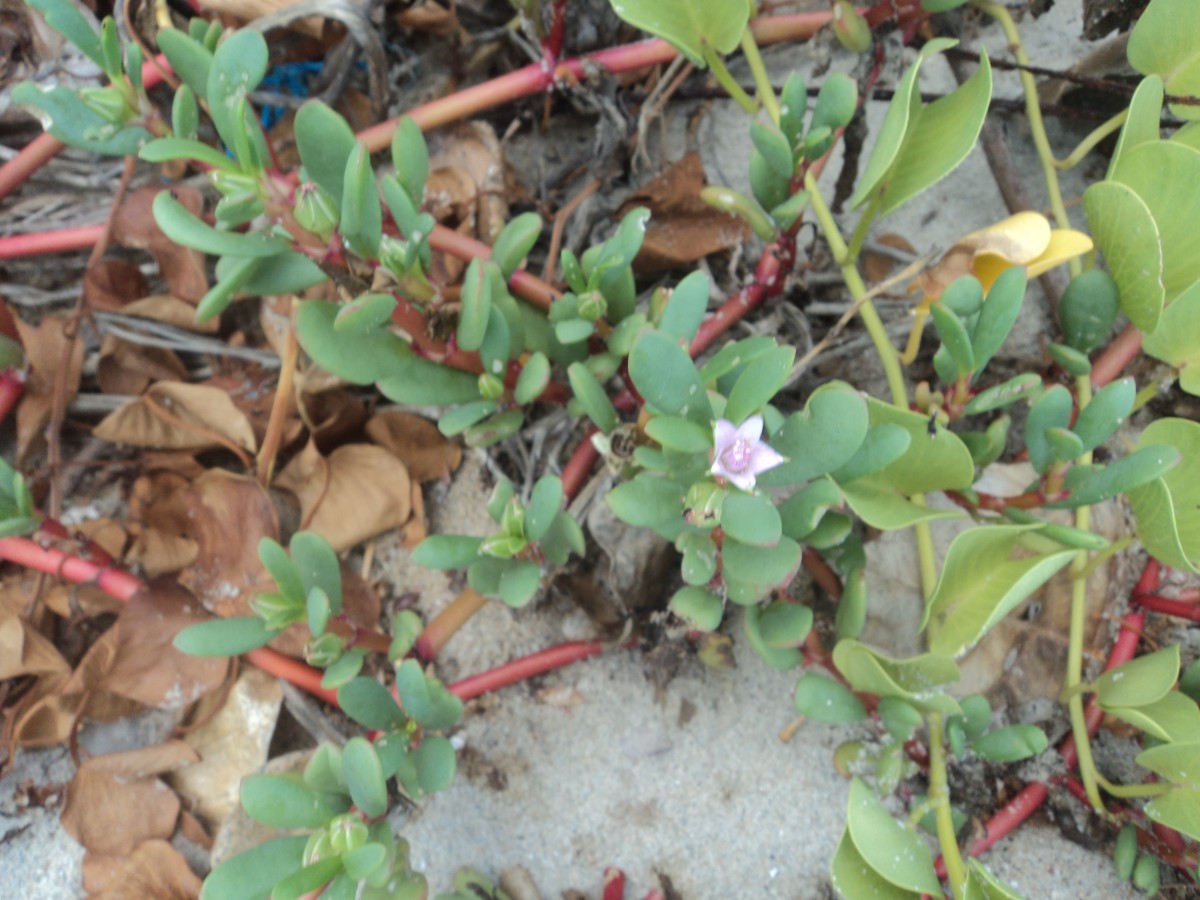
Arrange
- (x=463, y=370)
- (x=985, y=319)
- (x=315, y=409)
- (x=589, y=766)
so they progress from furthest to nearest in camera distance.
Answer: (x=315, y=409) → (x=589, y=766) → (x=463, y=370) → (x=985, y=319)

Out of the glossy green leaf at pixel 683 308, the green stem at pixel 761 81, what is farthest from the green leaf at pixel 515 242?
the green stem at pixel 761 81

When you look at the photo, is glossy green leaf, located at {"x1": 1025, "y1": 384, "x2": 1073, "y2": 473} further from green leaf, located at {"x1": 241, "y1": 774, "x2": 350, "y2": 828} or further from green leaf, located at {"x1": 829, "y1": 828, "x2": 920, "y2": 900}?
green leaf, located at {"x1": 241, "y1": 774, "x2": 350, "y2": 828}

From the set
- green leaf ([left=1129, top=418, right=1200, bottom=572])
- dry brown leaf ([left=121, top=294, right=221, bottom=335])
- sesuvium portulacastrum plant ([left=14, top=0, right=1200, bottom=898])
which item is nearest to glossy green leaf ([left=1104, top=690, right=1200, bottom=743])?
sesuvium portulacastrum plant ([left=14, top=0, right=1200, bottom=898])

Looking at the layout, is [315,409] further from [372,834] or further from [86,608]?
[372,834]

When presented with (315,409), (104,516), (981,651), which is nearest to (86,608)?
(104,516)

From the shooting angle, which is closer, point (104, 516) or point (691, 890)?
point (691, 890)

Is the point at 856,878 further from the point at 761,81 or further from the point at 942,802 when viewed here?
the point at 761,81

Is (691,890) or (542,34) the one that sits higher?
(542,34)

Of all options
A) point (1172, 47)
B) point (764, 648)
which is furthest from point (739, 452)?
point (1172, 47)
